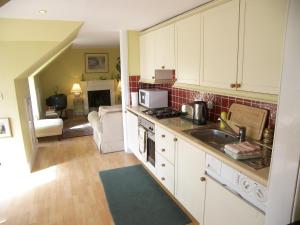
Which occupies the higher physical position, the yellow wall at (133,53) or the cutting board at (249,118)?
the yellow wall at (133,53)

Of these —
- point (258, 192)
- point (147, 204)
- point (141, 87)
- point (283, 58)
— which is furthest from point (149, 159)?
point (283, 58)

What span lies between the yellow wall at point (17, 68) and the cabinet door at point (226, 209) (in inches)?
101

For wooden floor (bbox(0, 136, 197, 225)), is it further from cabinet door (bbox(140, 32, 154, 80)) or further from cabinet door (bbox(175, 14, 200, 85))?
cabinet door (bbox(175, 14, 200, 85))

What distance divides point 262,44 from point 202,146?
0.90 metres

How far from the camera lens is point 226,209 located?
1.59 m

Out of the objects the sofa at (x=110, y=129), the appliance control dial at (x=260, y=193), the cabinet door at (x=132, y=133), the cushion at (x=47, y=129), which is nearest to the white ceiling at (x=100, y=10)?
the cabinet door at (x=132, y=133)

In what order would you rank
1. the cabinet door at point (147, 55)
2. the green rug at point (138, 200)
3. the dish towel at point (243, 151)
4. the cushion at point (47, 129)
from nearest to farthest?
the dish towel at point (243, 151) < the green rug at point (138, 200) < the cabinet door at point (147, 55) < the cushion at point (47, 129)

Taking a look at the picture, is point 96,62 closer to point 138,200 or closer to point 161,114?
point 161,114

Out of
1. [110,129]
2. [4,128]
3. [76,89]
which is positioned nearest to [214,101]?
[110,129]

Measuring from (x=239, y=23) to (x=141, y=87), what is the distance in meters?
2.37

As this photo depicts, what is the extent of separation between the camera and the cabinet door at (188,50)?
7.38ft

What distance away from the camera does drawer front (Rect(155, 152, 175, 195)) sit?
2.43 m

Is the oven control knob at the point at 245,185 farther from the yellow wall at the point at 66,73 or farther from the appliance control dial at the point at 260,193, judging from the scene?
the yellow wall at the point at 66,73

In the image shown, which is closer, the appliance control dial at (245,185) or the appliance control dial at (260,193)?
the appliance control dial at (260,193)
